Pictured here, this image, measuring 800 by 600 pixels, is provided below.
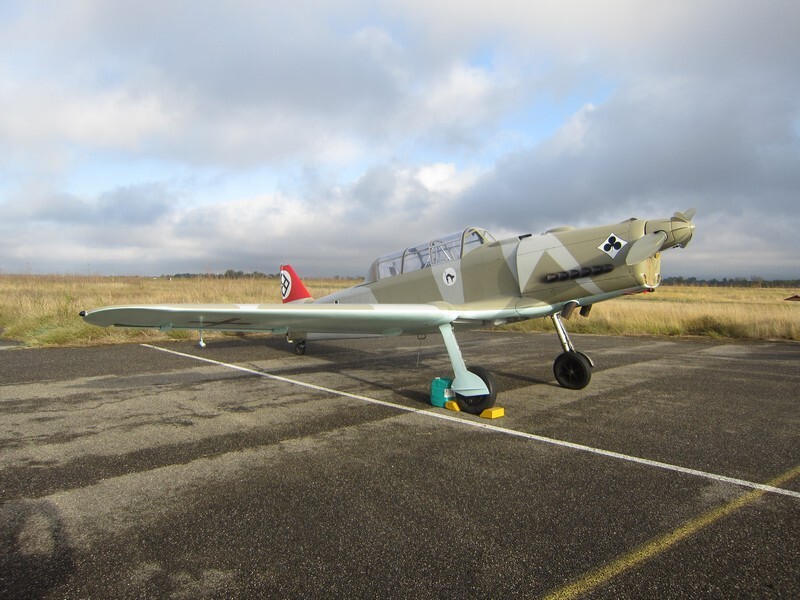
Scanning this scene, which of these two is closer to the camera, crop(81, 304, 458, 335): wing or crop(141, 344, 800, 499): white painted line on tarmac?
crop(141, 344, 800, 499): white painted line on tarmac

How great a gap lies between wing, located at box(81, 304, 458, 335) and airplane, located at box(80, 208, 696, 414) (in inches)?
0.5

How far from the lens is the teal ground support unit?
235 inches

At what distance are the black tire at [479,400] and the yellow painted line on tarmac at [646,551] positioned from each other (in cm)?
269

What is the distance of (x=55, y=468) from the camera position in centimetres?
387

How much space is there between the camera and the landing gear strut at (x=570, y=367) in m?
6.90

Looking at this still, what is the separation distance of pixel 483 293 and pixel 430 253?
1.32m

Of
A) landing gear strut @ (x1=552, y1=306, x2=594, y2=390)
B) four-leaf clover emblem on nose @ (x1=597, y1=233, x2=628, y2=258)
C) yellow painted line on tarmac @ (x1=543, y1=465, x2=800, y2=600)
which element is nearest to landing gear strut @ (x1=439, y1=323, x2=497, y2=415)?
landing gear strut @ (x1=552, y1=306, x2=594, y2=390)

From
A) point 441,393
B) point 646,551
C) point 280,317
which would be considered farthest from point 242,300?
point 646,551

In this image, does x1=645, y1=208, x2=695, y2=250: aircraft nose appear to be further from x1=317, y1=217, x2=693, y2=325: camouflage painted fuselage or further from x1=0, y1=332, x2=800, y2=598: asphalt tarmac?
x1=0, y1=332, x2=800, y2=598: asphalt tarmac

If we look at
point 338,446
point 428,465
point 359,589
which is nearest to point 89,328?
point 338,446

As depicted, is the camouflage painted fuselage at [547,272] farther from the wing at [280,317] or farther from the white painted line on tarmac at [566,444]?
the white painted line on tarmac at [566,444]

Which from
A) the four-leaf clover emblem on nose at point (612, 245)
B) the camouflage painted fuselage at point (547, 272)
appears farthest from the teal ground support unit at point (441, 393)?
the four-leaf clover emblem on nose at point (612, 245)

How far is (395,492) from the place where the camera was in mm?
3355

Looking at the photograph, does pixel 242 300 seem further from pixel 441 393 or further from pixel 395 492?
pixel 395 492
